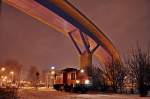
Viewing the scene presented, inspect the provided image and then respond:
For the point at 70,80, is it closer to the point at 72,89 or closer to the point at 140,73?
the point at 72,89

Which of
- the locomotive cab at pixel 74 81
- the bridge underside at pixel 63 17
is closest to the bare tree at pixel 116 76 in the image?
the locomotive cab at pixel 74 81

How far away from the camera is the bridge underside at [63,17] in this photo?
5412 cm

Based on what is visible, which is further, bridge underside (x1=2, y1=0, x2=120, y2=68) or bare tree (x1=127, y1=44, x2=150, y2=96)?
bridge underside (x1=2, y1=0, x2=120, y2=68)

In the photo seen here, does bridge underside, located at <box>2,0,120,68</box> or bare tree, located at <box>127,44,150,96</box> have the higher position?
bridge underside, located at <box>2,0,120,68</box>

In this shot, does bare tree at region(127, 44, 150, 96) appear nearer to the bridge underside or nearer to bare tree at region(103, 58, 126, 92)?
bare tree at region(103, 58, 126, 92)

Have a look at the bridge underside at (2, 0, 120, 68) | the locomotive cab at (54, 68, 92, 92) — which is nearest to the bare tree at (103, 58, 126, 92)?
the locomotive cab at (54, 68, 92, 92)

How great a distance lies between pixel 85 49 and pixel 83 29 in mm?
7146

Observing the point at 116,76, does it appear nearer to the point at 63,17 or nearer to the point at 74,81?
the point at 74,81

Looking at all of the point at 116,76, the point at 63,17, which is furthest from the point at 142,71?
the point at 63,17

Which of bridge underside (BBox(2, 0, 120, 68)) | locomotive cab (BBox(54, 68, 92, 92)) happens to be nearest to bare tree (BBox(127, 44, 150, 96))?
locomotive cab (BBox(54, 68, 92, 92))

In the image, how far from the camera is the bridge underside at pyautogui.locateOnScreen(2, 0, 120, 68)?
54125mm

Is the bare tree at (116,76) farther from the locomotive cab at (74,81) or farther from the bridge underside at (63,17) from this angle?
the bridge underside at (63,17)

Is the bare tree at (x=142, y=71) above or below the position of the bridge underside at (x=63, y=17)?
below

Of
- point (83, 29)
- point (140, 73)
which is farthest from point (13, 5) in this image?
point (140, 73)
